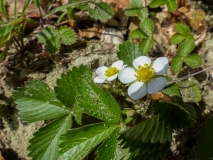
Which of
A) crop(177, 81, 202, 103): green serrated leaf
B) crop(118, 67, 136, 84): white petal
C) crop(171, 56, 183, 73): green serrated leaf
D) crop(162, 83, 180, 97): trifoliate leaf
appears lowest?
crop(177, 81, 202, 103): green serrated leaf

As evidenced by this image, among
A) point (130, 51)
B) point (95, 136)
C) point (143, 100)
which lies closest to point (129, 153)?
point (95, 136)

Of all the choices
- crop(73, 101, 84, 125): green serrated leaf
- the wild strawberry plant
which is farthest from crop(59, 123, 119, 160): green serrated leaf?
crop(73, 101, 84, 125): green serrated leaf

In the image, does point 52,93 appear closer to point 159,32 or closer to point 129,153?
point 129,153

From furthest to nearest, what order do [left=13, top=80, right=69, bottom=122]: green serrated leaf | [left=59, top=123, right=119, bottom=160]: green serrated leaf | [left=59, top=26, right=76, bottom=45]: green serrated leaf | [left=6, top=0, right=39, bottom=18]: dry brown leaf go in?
1. [left=6, top=0, right=39, bottom=18]: dry brown leaf
2. [left=59, top=26, right=76, bottom=45]: green serrated leaf
3. [left=13, top=80, right=69, bottom=122]: green serrated leaf
4. [left=59, top=123, right=119, bottom=160]: green serrated leaf

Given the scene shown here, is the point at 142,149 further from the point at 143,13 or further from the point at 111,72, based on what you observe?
the point at 143,13

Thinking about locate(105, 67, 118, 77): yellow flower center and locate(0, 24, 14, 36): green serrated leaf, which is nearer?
locate(105, 67, 118, 77): yellow flower center

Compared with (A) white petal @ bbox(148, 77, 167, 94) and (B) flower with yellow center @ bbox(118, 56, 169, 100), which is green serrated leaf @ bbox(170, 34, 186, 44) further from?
(A) white petal @ bbox(148, 77, 167, 94)
